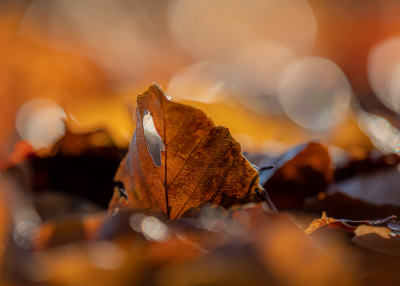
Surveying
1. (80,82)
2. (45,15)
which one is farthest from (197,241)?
(45,15)

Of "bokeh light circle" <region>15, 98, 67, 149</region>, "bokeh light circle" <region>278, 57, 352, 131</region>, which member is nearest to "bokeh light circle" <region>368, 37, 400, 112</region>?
"bokeh light circle" <region>278, 57, 352, 131</region>

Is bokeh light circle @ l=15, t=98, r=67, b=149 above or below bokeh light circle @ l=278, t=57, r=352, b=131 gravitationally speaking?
above

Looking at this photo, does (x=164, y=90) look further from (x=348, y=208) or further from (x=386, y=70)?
(x=386, y=70)

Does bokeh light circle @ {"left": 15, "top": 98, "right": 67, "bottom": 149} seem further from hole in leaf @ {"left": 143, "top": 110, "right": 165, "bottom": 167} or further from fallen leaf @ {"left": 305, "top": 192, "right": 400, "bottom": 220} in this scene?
fallen leaf @ {"left": 305, "top": 192, "right": 400, "bottom": 220}

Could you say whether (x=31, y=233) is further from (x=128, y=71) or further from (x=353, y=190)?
(x=128, y=71)

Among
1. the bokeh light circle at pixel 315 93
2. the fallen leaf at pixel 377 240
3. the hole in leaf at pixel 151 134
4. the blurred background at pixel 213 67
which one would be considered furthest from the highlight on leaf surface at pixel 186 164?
the bokeh light circle at pixel 315 93

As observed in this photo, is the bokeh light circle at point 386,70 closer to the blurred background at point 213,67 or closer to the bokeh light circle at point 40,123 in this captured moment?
the blurred background at point 213,67
